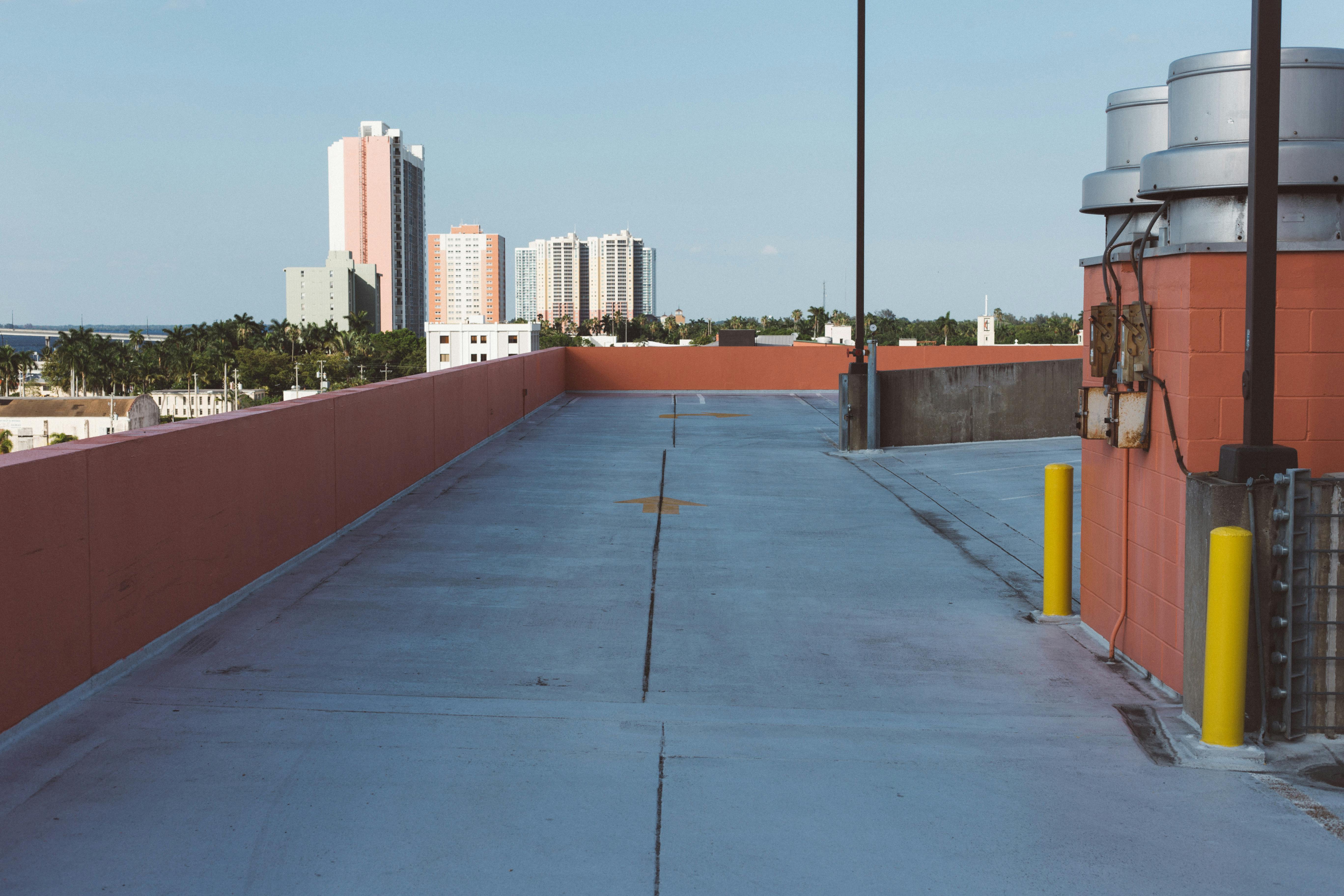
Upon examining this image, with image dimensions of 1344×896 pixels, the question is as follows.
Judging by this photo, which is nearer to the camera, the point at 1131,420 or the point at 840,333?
the point at 1131,420

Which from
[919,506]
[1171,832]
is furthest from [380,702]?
[919,506]

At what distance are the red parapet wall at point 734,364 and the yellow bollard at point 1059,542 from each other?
29773 mm

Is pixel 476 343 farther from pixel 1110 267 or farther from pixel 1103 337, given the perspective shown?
pixel 1103 337

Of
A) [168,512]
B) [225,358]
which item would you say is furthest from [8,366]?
[168,512]

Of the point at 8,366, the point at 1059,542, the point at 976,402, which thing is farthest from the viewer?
the point at 8,366

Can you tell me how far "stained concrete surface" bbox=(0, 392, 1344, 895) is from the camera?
14.9 ft

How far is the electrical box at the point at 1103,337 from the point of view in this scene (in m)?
7.24

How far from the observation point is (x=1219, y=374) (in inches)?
254

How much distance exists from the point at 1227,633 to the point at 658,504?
28.6 ft

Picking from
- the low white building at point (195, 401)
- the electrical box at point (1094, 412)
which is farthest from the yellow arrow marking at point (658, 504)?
the low white building at point (195, 401)

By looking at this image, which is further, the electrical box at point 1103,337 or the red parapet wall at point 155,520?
the electrical box at point 1103,337

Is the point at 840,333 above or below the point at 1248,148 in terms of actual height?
above

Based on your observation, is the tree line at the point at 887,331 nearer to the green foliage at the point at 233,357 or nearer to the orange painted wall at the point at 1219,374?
the green foliage at the point at 233,357

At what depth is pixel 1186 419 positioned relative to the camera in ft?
21.4
